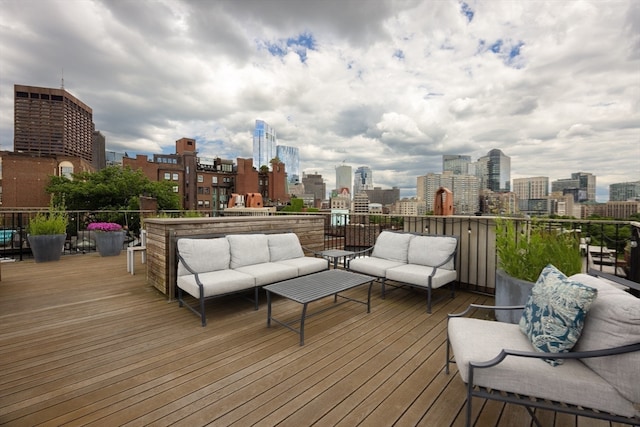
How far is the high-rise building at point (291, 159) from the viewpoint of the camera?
339 feet

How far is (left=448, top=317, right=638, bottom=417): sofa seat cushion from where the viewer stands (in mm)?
1304

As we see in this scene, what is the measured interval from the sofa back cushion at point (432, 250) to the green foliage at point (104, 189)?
1795cm

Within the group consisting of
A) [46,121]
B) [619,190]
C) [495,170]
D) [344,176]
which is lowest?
[619,190]

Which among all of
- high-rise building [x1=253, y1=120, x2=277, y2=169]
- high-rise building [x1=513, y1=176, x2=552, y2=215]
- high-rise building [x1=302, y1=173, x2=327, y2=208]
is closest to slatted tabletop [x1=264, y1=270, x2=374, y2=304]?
high-rise building [x1=513, y1=176, x2=552, y2=215]

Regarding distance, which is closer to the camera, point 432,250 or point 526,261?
point 526,261

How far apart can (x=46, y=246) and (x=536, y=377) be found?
8.64 m

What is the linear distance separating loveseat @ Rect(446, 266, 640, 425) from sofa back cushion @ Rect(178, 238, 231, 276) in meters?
2.98

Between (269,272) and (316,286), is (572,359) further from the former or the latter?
(269,272)

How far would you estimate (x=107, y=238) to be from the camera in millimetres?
6836

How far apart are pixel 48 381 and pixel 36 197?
130 ft

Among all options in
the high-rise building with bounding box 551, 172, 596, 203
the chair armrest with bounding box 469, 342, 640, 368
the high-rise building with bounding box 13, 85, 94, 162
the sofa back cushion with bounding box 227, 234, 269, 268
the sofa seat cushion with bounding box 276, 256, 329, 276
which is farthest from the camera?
the high-rise building with bounding box 13, 85, 94, 162

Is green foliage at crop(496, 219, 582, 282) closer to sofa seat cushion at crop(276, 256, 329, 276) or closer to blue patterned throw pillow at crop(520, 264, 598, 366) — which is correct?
blue patterned throw pillow at crop(520, 264, 598, 366)

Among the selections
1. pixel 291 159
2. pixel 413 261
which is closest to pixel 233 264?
pixel 413 261

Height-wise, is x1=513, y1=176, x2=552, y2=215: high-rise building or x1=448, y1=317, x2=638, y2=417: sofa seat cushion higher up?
x1=513, y1=176, x2=552, y2=215: high-rise building
